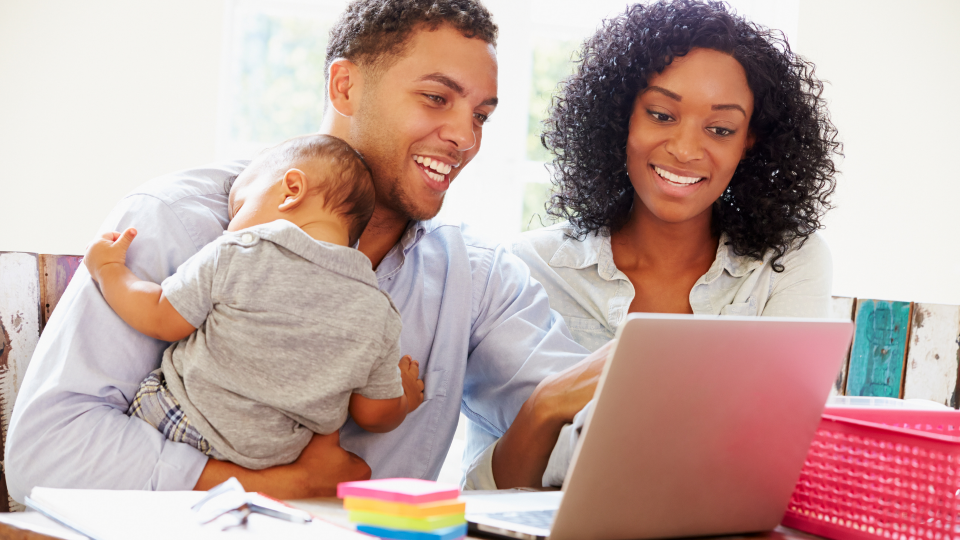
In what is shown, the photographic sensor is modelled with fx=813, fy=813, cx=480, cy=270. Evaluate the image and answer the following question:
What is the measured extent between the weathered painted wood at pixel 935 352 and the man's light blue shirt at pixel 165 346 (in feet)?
3.12

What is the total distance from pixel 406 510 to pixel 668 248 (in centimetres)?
146

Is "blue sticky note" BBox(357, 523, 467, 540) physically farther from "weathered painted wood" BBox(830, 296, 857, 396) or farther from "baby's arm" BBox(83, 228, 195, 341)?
"weathered painted wood" BBox(830, 296, 857, 396)

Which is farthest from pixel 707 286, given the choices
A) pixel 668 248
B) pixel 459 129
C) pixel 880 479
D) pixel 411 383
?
pixel 880 479

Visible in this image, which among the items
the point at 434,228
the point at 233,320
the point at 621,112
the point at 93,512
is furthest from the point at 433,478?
the point at 621,112

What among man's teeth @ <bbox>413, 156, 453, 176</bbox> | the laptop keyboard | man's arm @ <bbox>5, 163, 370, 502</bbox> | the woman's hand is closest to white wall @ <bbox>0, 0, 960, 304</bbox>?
man's teeth @ <bbox>413, 156, 453, 176</bbox>

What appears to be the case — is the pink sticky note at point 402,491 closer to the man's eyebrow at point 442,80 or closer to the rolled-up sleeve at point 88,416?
the rolled-up sleeve at point 88,416

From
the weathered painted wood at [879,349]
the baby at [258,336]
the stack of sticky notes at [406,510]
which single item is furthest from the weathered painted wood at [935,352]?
the stack of sticky notes at [406,510]

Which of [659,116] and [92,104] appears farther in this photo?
[92,104]

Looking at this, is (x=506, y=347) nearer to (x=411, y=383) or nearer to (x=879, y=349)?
(x=411, y=383)

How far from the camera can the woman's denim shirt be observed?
1902 millimetres

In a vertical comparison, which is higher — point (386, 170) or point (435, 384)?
point (386, 170)

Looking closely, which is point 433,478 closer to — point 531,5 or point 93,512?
point 93,512

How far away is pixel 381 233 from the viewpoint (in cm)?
161

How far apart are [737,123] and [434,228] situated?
772 millimetres
